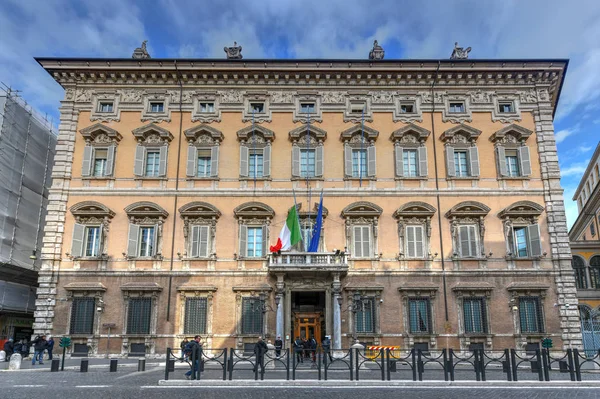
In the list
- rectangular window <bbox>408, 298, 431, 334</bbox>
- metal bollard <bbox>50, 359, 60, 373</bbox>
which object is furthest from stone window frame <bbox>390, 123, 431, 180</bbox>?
metal bollard <bbox>50, 359, 60, 373</bbox>

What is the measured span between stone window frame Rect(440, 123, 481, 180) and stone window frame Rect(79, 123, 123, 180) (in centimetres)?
1800

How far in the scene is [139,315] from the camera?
25.3 m

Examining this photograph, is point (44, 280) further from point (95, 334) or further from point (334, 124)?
point (334, 124)

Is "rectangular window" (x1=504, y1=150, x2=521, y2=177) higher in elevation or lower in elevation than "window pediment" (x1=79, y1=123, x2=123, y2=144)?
lower

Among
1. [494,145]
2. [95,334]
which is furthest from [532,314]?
[95,334]

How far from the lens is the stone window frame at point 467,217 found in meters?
26.3

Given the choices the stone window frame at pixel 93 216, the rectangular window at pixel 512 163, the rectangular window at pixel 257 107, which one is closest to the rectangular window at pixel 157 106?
the rectangular window at pixel 257 107

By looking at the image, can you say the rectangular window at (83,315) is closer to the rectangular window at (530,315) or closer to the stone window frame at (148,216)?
the stone window frame at (148,216)

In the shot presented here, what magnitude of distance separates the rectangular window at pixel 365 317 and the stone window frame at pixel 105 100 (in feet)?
55.1

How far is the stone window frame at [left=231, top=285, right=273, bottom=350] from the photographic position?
25.0 metres

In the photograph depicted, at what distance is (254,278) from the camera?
25.8 metres

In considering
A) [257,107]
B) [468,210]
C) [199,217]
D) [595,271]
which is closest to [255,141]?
[257,107]

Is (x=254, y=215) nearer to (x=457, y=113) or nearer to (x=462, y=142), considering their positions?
(x=462, y=142)

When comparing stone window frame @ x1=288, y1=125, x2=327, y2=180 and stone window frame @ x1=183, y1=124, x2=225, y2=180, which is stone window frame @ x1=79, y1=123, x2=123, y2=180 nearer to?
stone window frame @ x1=183, y1=124, x2=225, y2=180
